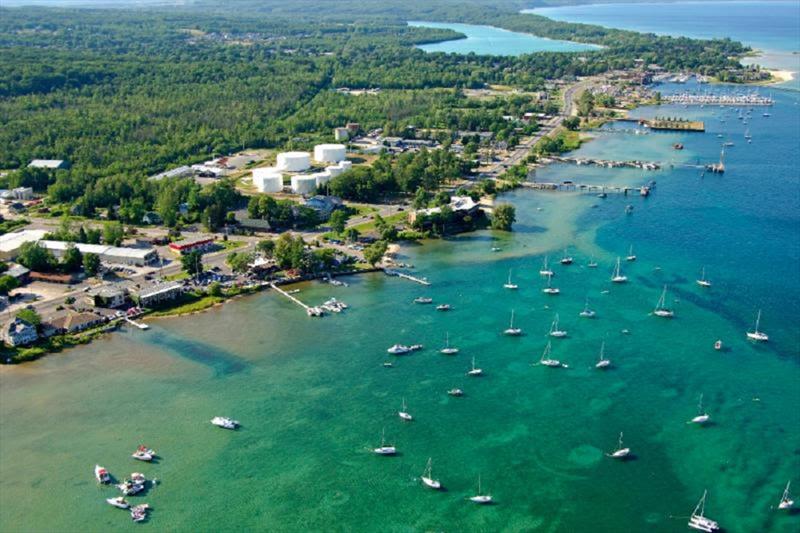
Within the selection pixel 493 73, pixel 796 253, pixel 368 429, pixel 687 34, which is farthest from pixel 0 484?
pixel 687 34

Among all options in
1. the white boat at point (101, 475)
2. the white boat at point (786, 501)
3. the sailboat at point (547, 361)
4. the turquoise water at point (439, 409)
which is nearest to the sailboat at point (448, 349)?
the turquoise water at point (439, 409)

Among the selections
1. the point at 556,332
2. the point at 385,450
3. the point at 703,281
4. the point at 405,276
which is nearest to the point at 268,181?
the point at 405,276

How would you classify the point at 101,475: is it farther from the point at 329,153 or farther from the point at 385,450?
the point at 329,153

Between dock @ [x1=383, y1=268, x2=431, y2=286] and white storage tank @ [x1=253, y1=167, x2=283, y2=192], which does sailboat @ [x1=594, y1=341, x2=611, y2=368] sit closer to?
dock @ [x1=383, y1=268, x2=431, y2=286]

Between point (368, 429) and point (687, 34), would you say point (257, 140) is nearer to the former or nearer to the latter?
point (368, 429)

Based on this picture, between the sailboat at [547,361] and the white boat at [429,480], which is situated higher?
the sailboat at [547,361]

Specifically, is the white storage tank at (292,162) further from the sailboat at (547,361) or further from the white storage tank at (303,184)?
the sailboat at (547,361)
